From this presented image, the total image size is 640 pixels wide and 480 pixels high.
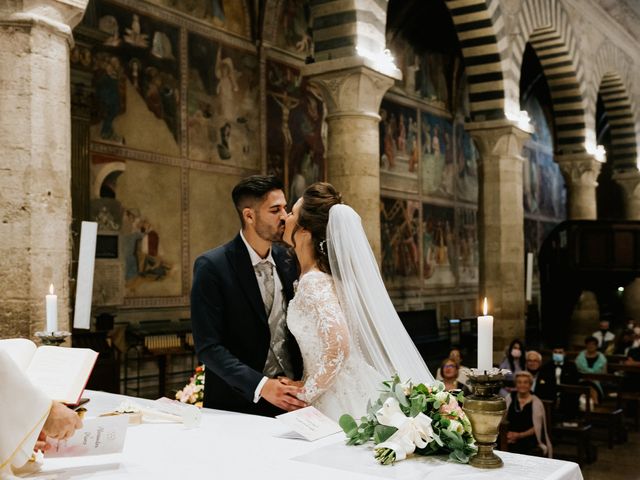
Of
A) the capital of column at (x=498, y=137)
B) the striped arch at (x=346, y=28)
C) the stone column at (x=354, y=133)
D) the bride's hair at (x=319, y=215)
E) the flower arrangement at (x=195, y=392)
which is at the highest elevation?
the striped arch at (x=346, y=28)

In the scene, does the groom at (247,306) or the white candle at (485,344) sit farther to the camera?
the groom at (247,306)

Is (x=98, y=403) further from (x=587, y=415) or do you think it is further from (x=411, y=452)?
(x=587, y=415)

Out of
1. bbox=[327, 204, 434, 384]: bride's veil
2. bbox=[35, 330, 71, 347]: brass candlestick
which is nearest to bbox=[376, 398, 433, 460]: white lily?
bbox=[327, 204, 434, 384]: bride's veil

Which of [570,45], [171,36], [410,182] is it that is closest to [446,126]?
[410,182]

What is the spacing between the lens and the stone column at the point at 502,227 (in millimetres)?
12516

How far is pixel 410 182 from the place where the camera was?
1730cm

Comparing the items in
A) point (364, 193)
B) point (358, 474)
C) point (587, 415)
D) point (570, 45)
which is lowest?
point (587, 415)

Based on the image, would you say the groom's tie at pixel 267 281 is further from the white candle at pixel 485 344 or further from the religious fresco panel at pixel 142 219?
Result: the religious fresco panel at pixel 142 219

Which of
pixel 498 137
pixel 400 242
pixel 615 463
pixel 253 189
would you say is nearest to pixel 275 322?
pixel 253 189

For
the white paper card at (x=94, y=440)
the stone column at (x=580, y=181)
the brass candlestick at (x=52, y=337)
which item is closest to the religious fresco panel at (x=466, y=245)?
the stone column at (x=580, y=181)

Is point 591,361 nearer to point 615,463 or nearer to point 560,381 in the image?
point 560,381

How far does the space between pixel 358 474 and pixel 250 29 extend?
11.5 metres

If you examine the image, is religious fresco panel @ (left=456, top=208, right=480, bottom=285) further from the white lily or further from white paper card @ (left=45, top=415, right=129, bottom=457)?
white paper card @ (left=45, top=415, right=129, bottom=457)

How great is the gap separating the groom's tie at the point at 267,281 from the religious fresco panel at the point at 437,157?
1457 cm
